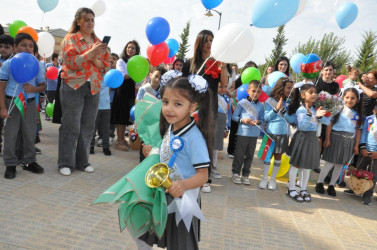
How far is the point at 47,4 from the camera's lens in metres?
4.68

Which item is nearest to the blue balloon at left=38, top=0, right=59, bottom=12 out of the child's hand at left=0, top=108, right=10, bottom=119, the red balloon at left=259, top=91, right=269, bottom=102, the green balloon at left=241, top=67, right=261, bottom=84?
the child's hand at left=0, top=108, right=10, bottom=119

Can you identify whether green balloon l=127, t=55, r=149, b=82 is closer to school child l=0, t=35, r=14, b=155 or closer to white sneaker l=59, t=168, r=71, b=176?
school child l=0, t=35, r=14, b=155

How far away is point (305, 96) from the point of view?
3.93 meters

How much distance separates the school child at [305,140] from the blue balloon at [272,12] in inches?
58.9

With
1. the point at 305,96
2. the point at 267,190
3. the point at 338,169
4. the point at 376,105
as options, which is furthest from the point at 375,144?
A: the point at 267,190

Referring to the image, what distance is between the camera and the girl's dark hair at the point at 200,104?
1567mm

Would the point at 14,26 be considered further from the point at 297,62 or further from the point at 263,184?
the point at 297,62

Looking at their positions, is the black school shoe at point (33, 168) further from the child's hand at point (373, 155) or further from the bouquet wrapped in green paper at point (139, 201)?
the child's hand at point (373, 155)

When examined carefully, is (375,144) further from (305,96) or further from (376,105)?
(305,96)

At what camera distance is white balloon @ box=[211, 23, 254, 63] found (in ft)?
8.04

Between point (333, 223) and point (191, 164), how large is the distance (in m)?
2.70

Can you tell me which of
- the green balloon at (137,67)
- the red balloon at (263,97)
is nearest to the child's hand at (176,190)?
the red balloon at (263,97)

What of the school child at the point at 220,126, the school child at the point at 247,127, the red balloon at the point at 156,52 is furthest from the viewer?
the red balloon at the point at 156,52

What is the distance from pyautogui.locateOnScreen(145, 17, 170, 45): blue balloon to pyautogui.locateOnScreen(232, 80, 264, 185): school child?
1642mm
